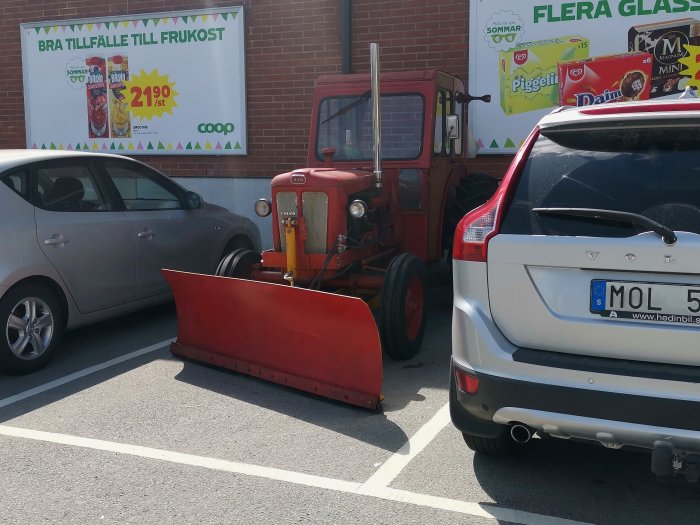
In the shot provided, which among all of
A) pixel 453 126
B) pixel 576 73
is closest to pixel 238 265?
pixel 453 126

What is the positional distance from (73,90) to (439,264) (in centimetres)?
763

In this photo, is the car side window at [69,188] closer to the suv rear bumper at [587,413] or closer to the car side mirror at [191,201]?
the car side mirror at [191,201]

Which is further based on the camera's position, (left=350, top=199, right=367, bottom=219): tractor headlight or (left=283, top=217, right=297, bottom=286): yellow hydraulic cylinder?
(left=283, top=217, right=297, bottom=286): yellow hydraulic cylinder

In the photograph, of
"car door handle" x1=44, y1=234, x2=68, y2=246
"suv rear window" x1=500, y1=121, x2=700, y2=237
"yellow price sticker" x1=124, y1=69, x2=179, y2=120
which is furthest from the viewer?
"yellow price sticker" x1=124, y1=69, x2=179, y2=120

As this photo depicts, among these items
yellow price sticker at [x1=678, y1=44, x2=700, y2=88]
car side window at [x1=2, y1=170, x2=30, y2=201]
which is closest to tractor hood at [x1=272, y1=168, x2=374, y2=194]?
car side window at [x1=2, y1=170, x2=30, y2=201]

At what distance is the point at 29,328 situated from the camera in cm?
577

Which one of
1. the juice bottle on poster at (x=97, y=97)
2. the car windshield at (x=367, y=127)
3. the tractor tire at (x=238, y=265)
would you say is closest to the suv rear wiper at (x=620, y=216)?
the tractor tire at (x=238, y=265)

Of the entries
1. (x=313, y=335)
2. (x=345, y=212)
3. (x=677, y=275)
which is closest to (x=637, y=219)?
(x=677, y=275)

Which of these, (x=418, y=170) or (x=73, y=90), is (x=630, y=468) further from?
(x=73, y=90)

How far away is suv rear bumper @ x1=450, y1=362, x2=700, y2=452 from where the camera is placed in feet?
9.80

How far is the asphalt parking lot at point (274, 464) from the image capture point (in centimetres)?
357

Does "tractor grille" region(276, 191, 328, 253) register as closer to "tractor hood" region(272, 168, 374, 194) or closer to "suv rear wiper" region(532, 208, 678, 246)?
"tractor hood" region(272, 168, 374, 194)

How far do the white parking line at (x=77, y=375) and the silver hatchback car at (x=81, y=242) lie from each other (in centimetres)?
31

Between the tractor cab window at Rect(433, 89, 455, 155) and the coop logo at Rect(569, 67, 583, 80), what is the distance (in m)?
2.80
